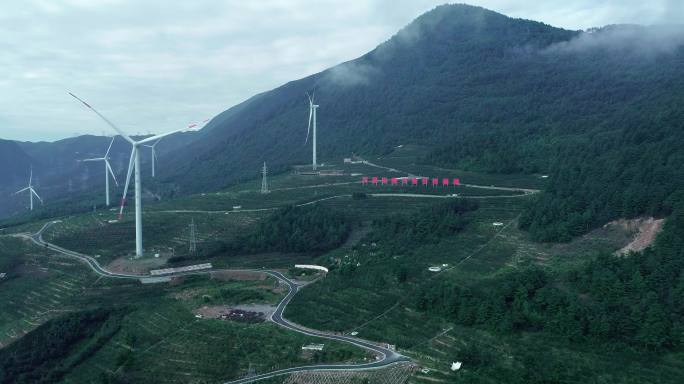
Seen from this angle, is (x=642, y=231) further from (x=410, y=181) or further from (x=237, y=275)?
(x=410, y=181)

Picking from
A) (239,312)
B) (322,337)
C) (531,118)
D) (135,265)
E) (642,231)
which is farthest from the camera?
(531,118)

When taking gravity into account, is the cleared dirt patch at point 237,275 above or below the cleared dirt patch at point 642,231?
below

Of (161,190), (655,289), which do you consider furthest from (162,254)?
(161,190)

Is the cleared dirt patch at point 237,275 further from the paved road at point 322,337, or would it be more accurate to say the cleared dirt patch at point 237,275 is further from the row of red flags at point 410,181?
the row of red flags at point 410,181

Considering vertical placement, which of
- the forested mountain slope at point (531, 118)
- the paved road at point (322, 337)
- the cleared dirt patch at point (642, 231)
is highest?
the forested mountain slope at point (531, 118)

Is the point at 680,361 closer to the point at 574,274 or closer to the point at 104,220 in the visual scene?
the point at 574,274

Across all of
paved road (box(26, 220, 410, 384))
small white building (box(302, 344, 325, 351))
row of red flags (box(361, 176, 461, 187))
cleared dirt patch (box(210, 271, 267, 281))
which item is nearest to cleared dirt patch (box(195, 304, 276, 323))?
paved road (box(26, 220, 410, 384))

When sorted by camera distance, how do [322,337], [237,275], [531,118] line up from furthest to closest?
[531,118]
[237,275]
[322,337]

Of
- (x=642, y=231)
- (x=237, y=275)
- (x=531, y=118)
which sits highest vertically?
(x=531, y=118)

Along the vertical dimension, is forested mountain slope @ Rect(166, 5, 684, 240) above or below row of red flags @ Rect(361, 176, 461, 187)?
above

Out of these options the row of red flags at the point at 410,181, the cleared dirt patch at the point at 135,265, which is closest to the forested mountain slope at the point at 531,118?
the row of red flags at the point at 410,181

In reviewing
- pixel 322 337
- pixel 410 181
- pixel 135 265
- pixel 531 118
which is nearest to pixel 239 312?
pixel 322 337

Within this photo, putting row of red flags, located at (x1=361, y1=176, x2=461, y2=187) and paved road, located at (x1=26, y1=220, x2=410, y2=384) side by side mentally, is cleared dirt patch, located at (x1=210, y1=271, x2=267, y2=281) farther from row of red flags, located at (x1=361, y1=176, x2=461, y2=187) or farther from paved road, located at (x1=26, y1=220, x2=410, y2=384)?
row of red flags, located at (x1=361, y1=176, x2=461, y2=187)
